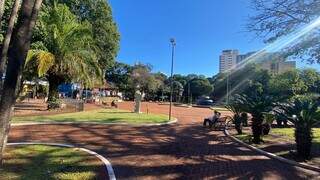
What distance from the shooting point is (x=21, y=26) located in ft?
26.7

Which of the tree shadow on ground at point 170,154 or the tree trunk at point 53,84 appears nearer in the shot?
the tree shadow on ground at point 170,154

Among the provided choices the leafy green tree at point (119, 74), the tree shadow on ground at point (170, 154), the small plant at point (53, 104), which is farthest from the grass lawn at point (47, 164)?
the leafy green tree at point (119, 74)

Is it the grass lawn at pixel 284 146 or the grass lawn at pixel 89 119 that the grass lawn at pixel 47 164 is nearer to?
the grass lawn at pixel 284 146

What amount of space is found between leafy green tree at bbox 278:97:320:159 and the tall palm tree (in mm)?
18245

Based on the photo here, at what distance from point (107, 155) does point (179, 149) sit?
2824 millimetres

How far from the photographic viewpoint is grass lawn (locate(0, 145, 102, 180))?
8.93 meters

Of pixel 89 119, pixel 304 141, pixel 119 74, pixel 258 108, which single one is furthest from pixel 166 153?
pixel 119 74

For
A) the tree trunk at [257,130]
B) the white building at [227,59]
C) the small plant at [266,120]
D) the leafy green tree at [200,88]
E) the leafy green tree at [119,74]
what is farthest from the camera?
the leafy green tree at [119,74]

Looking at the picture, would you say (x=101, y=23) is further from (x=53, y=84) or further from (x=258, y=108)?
(x=258, y=108)

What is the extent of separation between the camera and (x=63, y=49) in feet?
92.7

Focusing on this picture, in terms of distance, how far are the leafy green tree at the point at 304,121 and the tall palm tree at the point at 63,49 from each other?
1824cm

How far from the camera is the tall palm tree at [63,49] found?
2809cm

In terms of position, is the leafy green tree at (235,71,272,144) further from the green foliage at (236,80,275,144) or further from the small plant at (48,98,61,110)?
the small plant at (48,98,61,110)

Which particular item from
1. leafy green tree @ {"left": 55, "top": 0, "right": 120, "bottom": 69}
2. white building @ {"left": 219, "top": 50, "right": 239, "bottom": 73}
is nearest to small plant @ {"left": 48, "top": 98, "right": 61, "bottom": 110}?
leafy green tree @ {"left": 55, "top": 0, "right": 120, "bottom": 69}
